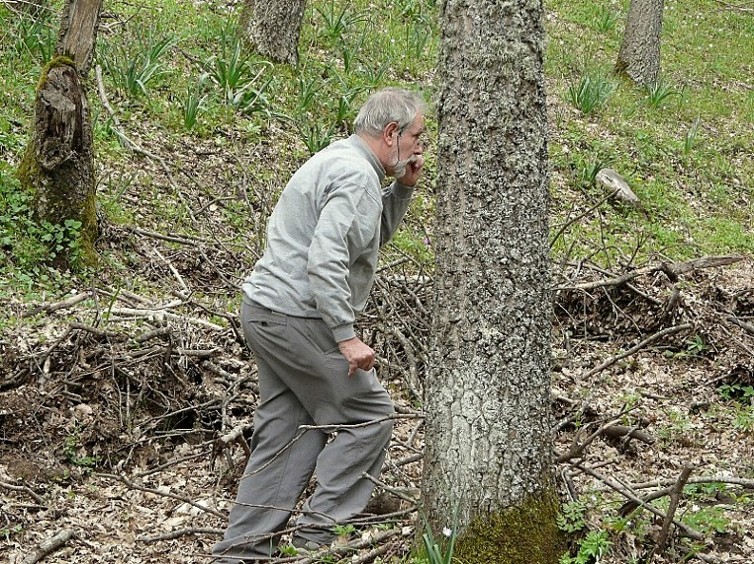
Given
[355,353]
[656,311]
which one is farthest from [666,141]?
[355,353]

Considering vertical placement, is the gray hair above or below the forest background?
above

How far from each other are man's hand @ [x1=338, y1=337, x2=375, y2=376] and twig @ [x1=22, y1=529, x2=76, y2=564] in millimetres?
1764

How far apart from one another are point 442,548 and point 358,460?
0.60 m

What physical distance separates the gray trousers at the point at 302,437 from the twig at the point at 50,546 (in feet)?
2.85

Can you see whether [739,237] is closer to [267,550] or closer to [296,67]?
[296,67]

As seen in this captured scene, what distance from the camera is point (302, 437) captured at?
4.04 metres

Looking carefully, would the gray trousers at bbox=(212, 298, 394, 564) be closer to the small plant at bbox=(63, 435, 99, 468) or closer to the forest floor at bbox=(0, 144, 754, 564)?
the forest floor at bbox=(0, 144, 754, 564)

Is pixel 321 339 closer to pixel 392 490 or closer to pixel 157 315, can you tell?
pixel 392 490

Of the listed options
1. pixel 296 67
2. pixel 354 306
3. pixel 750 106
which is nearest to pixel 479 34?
pixel 354 306

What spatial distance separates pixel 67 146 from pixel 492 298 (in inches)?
167

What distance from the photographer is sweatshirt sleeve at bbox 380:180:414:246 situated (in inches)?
163

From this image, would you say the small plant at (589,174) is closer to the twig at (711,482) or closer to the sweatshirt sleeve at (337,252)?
the twig at (711,482)

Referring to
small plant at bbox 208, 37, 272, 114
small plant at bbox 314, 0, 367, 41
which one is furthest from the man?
small plant at bbox 314, 0, 367, 41

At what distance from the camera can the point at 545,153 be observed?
326cm
